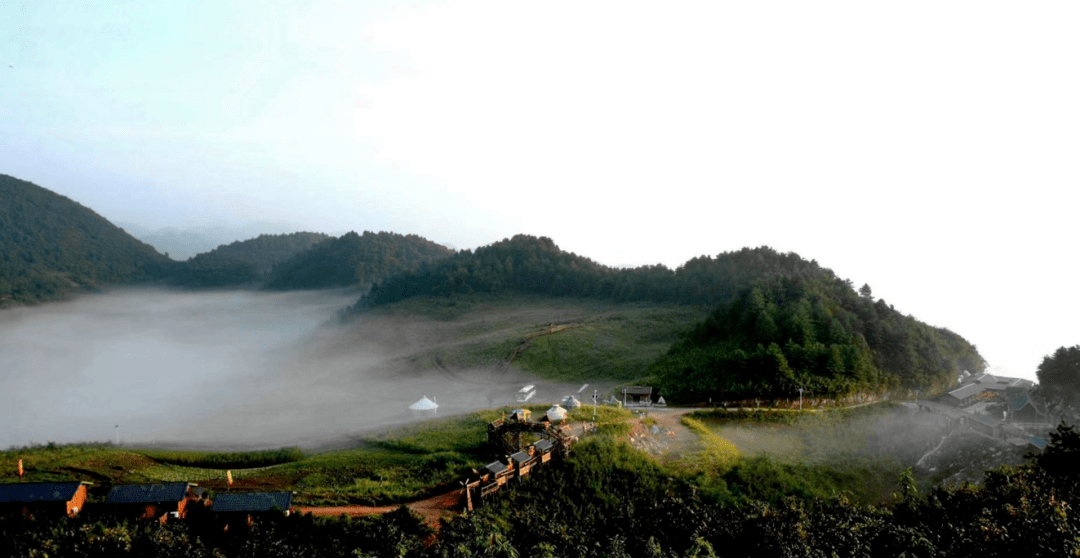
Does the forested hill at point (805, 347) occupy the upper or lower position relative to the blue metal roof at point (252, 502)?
upper

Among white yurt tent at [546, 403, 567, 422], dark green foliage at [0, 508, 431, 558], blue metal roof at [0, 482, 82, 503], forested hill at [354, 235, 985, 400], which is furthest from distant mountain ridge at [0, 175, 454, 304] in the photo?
dark green foliage at [0, 508, 431, 558]

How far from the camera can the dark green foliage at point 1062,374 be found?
116 feet

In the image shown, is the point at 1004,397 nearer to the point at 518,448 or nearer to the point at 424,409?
the point at 518,448

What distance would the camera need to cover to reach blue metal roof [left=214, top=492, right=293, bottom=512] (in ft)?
52.4

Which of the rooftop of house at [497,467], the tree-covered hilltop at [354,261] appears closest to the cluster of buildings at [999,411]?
the rooftop of house at [497,467]

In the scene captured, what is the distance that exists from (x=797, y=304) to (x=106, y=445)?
51055 millimetres

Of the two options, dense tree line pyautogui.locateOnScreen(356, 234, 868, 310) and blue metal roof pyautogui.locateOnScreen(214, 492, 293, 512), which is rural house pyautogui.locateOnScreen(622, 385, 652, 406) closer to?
blue metal roof pyautogui.locateOnScreen(214, 492, 293, 512)

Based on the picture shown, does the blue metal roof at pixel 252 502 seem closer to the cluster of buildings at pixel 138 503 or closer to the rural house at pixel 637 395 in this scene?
the cluster of buildings at pixel 138 503

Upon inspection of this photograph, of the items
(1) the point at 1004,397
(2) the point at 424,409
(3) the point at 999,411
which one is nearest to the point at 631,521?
(2) the point at 424,409

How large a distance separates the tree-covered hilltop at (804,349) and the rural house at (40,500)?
31190mm

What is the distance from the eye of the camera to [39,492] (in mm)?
16062

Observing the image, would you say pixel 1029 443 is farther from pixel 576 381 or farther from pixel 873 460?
pixel 576 381

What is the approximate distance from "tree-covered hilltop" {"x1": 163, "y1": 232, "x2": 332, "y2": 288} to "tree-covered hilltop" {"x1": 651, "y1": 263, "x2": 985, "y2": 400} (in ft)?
458

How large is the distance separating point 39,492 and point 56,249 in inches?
5809
